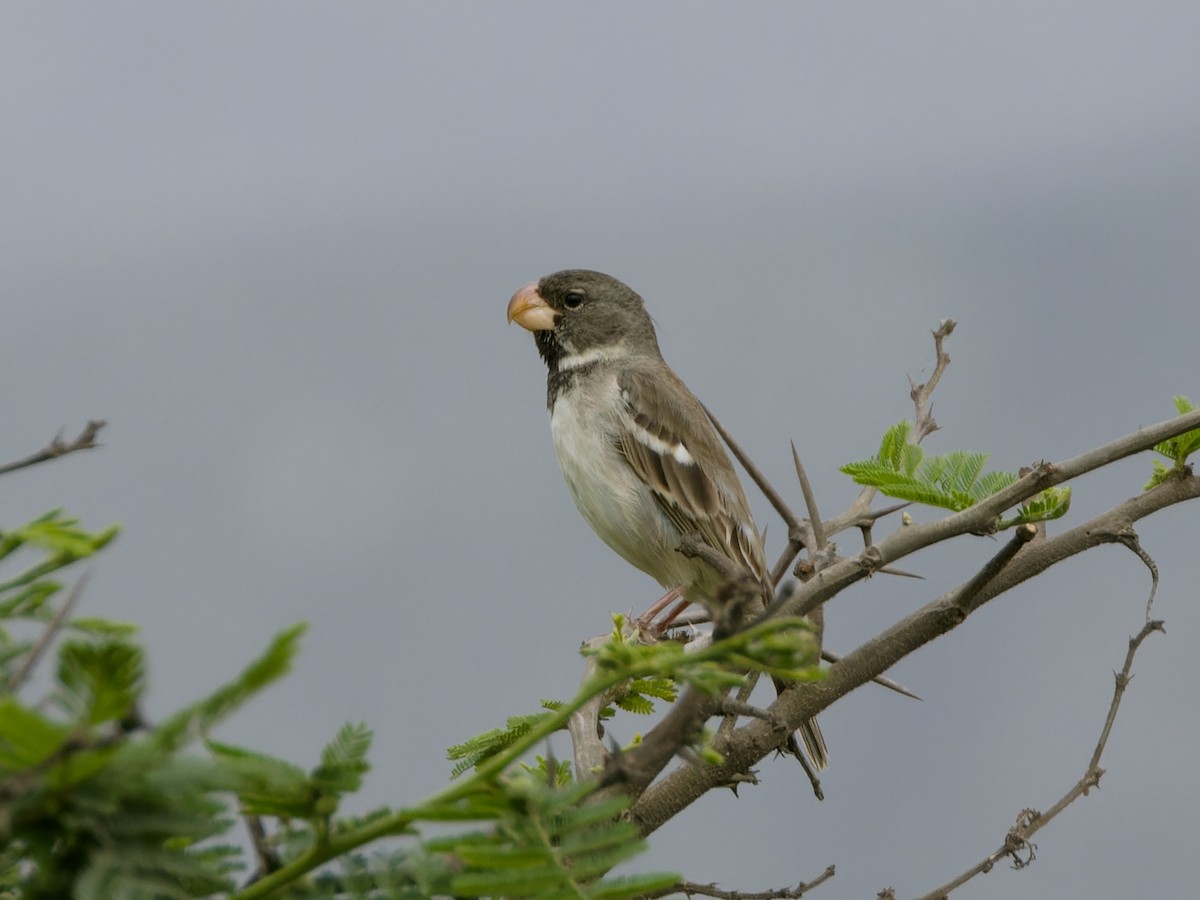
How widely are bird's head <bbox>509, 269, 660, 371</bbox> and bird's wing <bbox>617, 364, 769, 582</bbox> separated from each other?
0.41m

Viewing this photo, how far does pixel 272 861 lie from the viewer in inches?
36.0

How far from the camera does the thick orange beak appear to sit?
574cm

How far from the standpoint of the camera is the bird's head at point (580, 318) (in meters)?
5.69

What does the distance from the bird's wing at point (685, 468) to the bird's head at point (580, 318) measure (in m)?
0.41

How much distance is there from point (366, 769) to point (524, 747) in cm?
11

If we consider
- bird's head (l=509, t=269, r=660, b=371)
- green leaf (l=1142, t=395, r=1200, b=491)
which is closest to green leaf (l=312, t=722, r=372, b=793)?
green leaf (l=1142, t=395, r=1200, b=491)

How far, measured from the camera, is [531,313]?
5.75 meters

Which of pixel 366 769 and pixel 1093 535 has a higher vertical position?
pixel 1093 535

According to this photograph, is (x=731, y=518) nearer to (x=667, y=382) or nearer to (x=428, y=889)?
(x=667, y=382)

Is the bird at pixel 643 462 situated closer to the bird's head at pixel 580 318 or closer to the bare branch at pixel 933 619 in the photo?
the bird's head at pixel 580 318

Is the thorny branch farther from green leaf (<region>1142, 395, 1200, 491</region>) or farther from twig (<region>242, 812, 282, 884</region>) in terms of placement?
twig (<region>242, 812, 282, 884</region>)

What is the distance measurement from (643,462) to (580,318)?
1.04m

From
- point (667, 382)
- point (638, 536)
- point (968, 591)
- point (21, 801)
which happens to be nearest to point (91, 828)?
point (21, 801)

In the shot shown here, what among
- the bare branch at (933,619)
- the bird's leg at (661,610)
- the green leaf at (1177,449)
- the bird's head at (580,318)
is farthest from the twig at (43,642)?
the bird's head at (580,318)
